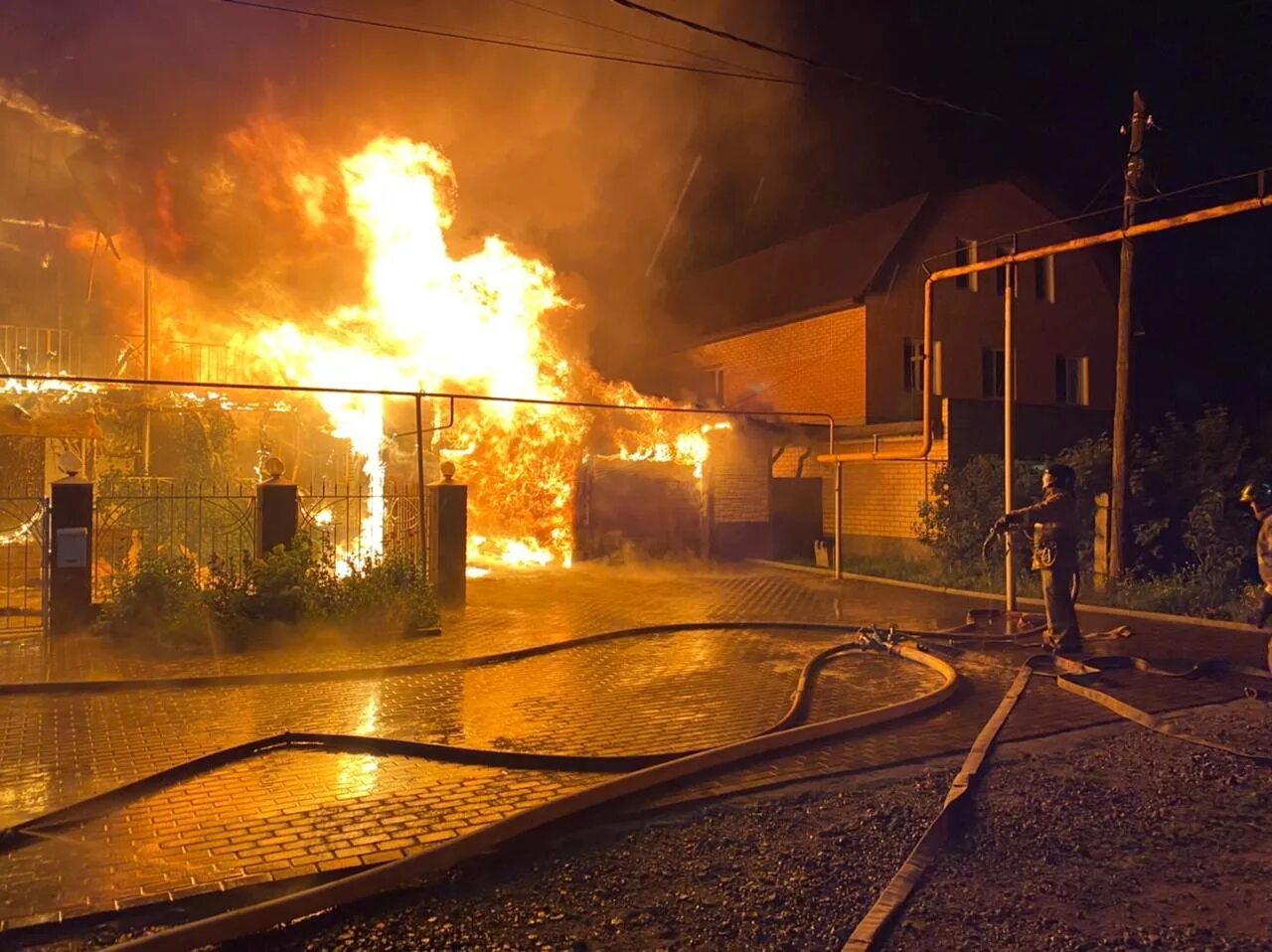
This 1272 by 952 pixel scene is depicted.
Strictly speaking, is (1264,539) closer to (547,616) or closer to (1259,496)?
(1259,496)

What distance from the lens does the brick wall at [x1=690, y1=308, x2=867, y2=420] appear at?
21875mm

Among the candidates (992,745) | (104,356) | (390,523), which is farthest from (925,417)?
(104,356)

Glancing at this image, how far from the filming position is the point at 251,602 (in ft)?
32.8

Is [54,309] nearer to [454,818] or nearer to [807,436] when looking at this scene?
[807,436]

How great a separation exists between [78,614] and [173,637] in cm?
150

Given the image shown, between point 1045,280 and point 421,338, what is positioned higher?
point 1045,280

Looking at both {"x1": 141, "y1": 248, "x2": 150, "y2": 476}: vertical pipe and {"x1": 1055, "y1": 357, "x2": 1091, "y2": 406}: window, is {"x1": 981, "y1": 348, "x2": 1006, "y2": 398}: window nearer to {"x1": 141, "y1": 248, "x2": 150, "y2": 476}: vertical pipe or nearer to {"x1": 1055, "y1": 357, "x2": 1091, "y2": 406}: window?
{"x1": 1055, "y1": 357, "x2": 1091, "y2": 406}: window

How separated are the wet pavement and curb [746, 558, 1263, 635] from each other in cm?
112

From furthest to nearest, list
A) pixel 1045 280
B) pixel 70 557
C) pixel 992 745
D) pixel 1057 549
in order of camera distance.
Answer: pixel 1045 280, pixel 70 557, pixel 1057 549, pixel 992 745

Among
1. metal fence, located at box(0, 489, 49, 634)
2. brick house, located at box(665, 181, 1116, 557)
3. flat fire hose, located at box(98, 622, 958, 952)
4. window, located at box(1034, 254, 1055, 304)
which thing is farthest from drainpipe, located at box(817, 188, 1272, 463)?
metal fence, located at box(0, 489, 49, 634)

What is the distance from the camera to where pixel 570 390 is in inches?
747

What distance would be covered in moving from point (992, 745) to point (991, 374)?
1940cm

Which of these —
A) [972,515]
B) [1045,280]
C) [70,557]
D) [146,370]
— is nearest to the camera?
[70,557]

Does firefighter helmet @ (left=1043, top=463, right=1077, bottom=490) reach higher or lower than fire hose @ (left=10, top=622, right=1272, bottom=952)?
higher
